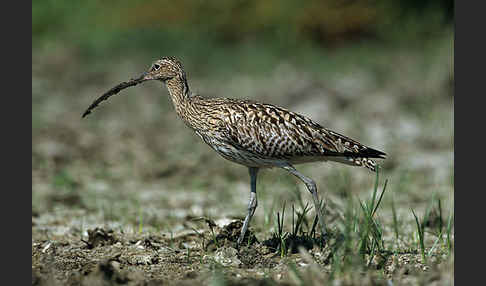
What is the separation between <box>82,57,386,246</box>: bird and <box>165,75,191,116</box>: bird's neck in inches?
0.4

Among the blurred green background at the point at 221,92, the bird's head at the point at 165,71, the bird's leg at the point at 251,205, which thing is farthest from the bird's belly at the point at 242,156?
the blurred green background at the point at 221,92

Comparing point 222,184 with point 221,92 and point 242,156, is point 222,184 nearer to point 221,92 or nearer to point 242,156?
point 242,156

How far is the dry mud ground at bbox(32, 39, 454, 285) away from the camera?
18.9 ft

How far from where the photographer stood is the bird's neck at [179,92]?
6.96 metres

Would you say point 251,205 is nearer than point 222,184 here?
Yes

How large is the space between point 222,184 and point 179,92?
12.5 feet

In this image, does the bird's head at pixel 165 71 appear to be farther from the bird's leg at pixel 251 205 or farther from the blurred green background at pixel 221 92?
the blurred green background at pixel 221 92

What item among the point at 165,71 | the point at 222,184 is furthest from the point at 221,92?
the point at 165,71

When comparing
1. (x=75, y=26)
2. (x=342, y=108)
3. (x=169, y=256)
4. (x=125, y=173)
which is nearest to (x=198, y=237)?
(x=169, y=256)

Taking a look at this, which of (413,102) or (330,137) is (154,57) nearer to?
(413,102)

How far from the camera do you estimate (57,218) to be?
863 centimetres

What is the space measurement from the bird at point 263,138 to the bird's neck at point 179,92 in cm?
1

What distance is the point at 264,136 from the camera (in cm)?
654

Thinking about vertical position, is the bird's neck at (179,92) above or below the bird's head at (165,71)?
below
